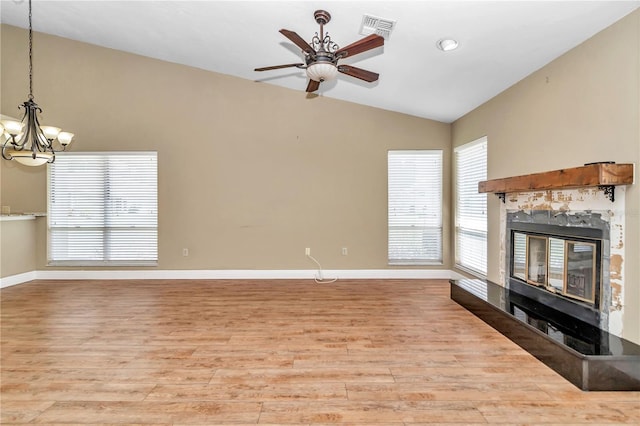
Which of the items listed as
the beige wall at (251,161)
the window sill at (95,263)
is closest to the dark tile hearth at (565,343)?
the beige wall at (251,161)

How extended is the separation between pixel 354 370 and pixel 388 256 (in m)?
3.23

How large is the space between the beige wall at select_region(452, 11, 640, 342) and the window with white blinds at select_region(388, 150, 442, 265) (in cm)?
135

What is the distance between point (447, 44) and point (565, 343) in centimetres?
277

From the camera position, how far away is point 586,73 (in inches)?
105

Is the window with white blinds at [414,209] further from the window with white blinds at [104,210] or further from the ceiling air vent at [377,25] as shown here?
the window with white blinds at [104,210]

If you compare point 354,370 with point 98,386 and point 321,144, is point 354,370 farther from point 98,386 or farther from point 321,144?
point 321,144

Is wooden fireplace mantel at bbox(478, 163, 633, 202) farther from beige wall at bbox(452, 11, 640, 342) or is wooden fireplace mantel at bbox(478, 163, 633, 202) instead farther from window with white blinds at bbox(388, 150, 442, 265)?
window with white blinds at bbox(388, 150, 442, 265)

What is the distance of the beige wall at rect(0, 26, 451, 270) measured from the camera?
5250 mm


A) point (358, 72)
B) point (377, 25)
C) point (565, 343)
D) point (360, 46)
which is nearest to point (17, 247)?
point (358, 72)

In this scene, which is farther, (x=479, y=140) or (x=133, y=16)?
(x=479, y=140)

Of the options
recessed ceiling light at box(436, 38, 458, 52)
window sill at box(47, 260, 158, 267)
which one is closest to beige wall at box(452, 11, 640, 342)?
recessed ceiling light at box(436, 38, 458, 52)

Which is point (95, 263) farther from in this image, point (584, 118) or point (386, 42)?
point (584, 118)

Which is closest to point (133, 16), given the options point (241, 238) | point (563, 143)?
point (241, 238)

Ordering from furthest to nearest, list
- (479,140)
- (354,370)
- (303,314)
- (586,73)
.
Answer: (479,140) < (303,314) < (586,73) < (354,370)
